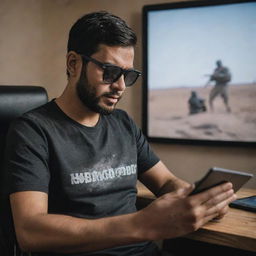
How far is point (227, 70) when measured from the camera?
2.00 metres

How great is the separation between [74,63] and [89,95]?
0.14 m

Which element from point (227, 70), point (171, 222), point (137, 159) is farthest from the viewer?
point (227, 70)

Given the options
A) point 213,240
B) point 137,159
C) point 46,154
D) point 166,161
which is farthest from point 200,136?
point 46,154

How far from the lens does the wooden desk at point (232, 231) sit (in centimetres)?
118

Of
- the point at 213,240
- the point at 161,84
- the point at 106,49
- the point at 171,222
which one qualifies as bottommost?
the point at 213,240

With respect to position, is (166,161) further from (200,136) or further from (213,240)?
(213,240)

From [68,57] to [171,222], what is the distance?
2.43ft

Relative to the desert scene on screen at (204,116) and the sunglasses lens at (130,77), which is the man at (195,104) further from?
the sunglasses lens at (130,77)

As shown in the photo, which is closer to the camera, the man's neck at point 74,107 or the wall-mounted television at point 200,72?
the man's neck at point 74,107

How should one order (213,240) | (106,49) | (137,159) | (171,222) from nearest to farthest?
A: 1. (171,222)
2. (213,240)
3. (106,49)
4. (137,159)

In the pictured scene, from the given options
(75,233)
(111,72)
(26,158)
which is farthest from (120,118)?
(75,233)

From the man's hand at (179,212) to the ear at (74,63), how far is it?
0.62m

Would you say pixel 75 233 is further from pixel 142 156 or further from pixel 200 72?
pixel 200 72

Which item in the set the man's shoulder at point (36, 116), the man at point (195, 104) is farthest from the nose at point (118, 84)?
the man at point (195, 104)
